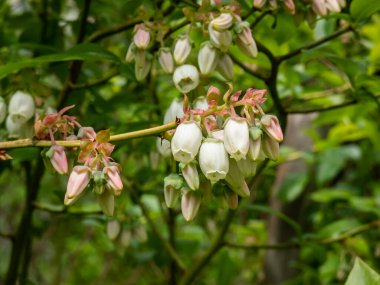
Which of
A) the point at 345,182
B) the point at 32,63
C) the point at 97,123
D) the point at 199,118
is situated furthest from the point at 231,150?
the point at 345,182

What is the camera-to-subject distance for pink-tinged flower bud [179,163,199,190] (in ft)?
2.68

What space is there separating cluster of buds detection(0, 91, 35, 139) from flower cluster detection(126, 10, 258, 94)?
0.22 m

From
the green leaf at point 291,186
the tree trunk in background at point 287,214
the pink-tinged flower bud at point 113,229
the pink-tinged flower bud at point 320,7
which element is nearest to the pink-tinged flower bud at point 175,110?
the pink-tinged flower bud at point 320,7

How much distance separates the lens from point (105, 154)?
32.7 inches

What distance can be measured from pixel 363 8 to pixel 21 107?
71 centimetres

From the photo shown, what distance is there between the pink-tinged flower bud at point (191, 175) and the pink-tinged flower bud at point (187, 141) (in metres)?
0.01

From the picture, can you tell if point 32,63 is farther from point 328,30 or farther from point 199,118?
point 328,30

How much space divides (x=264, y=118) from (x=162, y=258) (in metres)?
1.19

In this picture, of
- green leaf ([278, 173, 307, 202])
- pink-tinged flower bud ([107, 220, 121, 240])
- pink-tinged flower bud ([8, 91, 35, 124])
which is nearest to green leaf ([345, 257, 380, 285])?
pink-tinged flower bud ([8, 91, 35, 124])

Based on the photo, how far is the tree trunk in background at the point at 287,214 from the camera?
2.72 meters

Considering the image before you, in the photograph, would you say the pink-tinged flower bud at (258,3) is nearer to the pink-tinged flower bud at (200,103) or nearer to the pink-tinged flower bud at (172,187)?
the pink-tinged flower bud at (200,103)

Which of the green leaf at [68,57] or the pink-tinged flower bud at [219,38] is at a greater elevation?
the pink-tinged flower bud at [219,38]

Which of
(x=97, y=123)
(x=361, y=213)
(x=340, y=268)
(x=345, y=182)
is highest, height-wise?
(x=97, y=123)

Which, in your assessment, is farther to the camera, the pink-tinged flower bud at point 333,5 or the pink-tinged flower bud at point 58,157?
the pink-tinged flower bud at point 333,5
